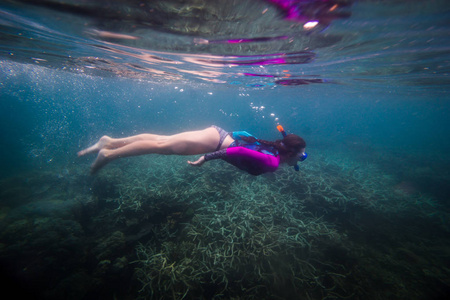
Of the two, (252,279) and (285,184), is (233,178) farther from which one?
(252,279)

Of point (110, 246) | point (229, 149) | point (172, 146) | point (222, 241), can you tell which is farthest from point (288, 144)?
point (110, 246)

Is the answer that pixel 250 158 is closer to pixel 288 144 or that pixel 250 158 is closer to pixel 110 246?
pixel 288 144

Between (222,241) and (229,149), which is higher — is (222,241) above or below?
below

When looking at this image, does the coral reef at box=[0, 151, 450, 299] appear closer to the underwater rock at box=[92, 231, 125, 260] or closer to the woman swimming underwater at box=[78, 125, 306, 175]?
the underwater rock at box=[92, 231, 125, 260]

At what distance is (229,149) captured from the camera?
4.48 m

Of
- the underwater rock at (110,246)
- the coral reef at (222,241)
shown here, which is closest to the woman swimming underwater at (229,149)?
the underwater rock at (110,246)

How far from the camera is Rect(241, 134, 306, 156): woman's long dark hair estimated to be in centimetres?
444

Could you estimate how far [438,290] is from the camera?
16.5ft

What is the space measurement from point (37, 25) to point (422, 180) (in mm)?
26870

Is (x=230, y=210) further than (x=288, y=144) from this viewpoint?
Yes

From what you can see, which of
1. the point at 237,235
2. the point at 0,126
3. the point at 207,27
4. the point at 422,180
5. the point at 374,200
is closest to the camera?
the point at 207,27

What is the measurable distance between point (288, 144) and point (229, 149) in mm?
1608

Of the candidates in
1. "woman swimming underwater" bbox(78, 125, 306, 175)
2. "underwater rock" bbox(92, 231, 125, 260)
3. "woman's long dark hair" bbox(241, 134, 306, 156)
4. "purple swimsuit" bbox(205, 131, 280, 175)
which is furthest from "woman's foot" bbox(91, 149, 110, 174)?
"woman's long dark hair" bbox(241, 134, 306, 156)

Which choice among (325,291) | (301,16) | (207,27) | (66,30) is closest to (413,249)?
(325,291)
